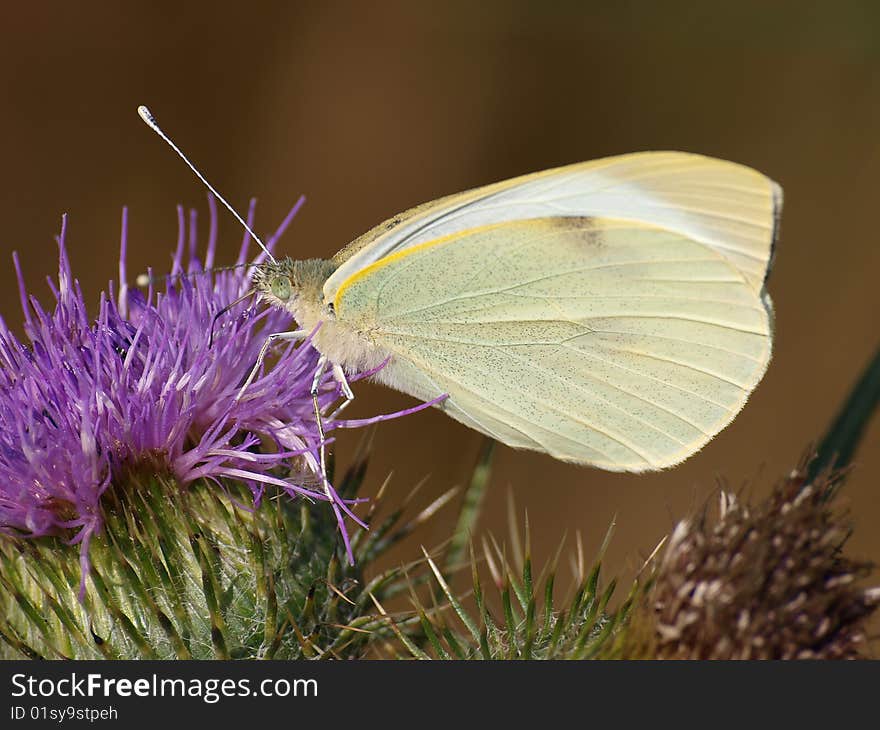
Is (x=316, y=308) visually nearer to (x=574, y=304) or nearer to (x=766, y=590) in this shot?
(x=574, y=304)

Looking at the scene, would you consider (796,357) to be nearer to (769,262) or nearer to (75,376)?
(769,262)

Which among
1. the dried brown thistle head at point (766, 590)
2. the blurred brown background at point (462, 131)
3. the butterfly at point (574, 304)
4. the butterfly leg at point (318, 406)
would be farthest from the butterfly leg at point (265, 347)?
the blurred brown background at point (462, 131)

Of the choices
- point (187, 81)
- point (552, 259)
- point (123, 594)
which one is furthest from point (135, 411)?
point (187, 81)

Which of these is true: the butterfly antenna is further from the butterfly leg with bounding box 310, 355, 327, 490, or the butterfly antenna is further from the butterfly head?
the butterfly leg with bounding box 310, 355, 327, 490

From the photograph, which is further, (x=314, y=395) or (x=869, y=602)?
(x=314, y=395)

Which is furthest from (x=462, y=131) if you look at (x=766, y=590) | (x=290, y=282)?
(x=766, y=590)

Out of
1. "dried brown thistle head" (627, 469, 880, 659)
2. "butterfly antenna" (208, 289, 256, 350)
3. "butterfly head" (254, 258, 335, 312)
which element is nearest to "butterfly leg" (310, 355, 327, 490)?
"butterfly head" (254, 258, 335, 312)
